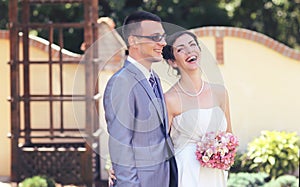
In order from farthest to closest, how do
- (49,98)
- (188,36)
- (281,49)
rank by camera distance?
(281,49)
(49,98)
(188,36)

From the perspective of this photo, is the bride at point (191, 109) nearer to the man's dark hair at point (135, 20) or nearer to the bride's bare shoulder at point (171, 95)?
the bride's bare shoulder at point (171, 95)

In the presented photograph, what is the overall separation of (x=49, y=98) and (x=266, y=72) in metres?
2.25

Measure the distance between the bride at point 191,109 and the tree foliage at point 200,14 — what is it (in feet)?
21.0

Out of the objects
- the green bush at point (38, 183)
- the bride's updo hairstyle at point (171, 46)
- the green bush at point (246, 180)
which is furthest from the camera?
the green bush at point (38, 183)

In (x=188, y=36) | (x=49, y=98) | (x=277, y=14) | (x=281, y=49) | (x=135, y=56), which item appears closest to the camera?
(x=135, y=56)

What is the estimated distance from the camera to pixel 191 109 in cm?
332

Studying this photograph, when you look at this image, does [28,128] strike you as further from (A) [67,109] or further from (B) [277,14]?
(B) [277,14]

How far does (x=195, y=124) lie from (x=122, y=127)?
65cm

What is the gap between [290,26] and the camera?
37.2ft

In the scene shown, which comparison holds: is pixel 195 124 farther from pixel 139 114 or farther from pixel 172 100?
pixel 139 114

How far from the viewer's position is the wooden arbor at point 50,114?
613 cm

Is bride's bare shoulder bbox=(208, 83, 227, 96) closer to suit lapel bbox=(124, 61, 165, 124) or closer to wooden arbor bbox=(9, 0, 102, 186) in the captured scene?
suit lapel bbox=(124, 61, 165, 124)

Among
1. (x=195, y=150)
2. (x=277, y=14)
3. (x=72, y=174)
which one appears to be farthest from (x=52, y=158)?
(x=277, y=14)

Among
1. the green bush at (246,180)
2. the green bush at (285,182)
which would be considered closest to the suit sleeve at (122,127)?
the green bush at (246,180)
